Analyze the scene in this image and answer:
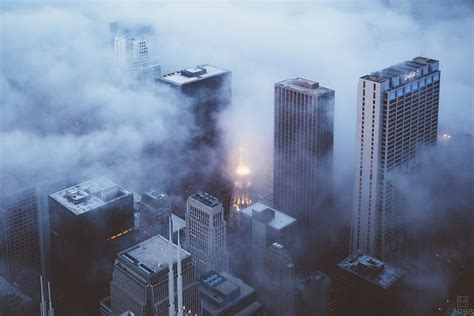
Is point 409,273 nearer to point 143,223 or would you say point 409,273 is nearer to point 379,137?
point 379,137

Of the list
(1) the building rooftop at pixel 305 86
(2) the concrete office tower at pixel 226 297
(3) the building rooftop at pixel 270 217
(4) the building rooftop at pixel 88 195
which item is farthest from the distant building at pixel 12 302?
(1) the building rooftop at pixel 305 86

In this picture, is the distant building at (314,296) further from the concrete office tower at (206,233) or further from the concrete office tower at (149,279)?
the concrete office tower at (149,279)

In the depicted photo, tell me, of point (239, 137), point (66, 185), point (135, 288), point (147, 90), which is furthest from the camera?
point (239, 137)

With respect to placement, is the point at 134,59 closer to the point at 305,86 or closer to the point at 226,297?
the point at 305,86

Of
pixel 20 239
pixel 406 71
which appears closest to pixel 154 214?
pixel 20 239

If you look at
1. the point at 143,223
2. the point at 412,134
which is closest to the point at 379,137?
the point at 412,134

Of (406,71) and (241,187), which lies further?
(241,187)
